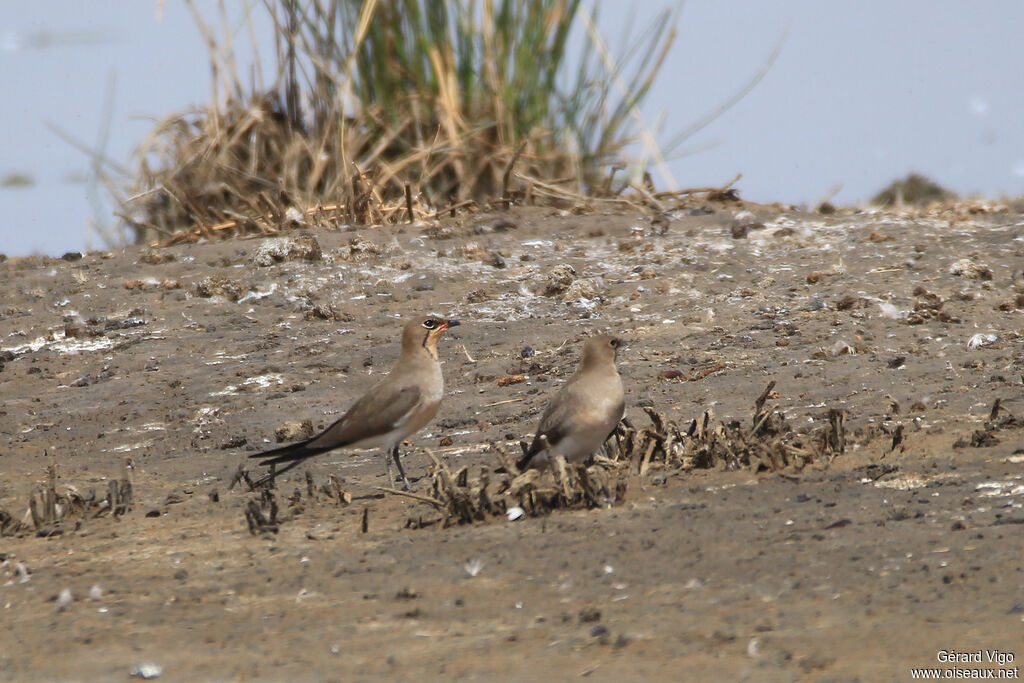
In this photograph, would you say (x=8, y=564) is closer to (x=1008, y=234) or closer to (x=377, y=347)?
(x=377, y=347)

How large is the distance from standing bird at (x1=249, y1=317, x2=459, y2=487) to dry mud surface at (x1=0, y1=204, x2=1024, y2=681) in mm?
223

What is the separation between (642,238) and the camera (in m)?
8.59

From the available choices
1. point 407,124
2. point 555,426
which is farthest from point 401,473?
point 407,124

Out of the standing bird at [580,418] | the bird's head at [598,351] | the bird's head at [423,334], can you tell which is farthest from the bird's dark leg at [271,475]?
the bird's head at [598,351]

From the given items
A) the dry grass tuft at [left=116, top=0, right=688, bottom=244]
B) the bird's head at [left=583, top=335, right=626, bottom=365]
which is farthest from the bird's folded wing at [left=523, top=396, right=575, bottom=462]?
the dry grass tuft at [left=116, top=0, right=688, bottom=244]

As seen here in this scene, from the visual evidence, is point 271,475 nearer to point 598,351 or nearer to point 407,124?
point 598,351

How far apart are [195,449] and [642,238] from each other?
352 cm

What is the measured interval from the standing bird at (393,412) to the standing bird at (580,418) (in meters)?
0.56

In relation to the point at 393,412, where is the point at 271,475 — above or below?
below

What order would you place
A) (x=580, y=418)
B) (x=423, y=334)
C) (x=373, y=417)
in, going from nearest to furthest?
(x=580, y=418), (x=373, y=417), (x=423, y=334)

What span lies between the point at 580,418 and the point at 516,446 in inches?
31.2

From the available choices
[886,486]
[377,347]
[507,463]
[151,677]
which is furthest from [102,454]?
Result: [886,486]

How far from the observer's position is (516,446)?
5668 millimetres

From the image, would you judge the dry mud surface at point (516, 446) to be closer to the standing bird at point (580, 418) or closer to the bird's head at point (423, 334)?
the standing bird at point (580, 418)
